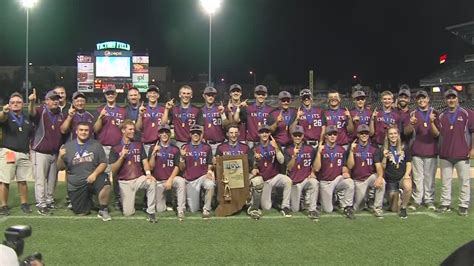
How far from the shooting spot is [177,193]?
7.36 metres

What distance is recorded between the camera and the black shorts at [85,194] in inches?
285

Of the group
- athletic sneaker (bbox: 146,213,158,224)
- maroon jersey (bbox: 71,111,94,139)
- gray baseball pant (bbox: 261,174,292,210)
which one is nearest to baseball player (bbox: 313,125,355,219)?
gray baseball pant (bbox: 261,174,292,210)

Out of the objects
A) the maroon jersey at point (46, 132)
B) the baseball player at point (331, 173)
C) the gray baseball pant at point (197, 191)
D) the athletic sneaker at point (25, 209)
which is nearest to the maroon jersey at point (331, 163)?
the baseball player at point (331, 173)

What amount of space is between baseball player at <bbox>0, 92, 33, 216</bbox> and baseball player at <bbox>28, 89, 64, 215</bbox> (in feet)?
0.47

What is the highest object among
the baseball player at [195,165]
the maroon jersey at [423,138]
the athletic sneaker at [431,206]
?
the maroon jersey at [423,138]

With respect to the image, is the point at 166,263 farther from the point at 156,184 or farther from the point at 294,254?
the point at 156,184

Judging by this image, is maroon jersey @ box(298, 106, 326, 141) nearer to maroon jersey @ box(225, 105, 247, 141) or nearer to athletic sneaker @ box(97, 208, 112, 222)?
maroon jersey @ box(225, 105, 247, 141)

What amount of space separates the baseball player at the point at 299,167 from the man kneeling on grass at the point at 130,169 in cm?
206

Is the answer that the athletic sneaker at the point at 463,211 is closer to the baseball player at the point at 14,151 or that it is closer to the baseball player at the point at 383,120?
the baseball player at the point at 383,120

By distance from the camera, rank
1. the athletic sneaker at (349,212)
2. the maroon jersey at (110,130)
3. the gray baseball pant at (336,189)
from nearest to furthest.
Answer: the athletic sneaker at (349,212), the gray baseball pant at (336,189), the maroon jersey at (110,130)

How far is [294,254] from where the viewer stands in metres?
5.46

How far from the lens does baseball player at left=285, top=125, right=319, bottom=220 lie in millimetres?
7531

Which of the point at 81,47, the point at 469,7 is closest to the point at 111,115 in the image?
the point at 469,7

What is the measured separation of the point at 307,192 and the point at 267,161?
758mm
